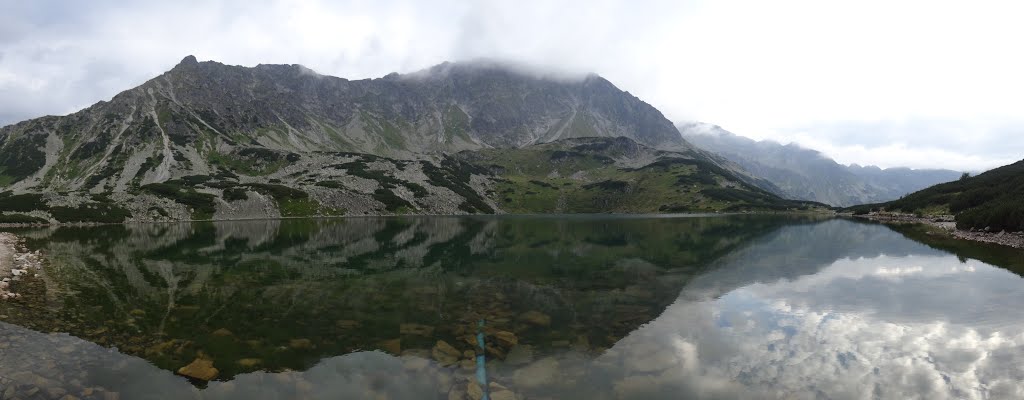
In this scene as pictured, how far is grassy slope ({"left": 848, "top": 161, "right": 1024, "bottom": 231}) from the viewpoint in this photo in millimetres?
73375

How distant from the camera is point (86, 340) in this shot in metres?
20.7

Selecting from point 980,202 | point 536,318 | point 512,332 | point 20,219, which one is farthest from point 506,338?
point 980,202

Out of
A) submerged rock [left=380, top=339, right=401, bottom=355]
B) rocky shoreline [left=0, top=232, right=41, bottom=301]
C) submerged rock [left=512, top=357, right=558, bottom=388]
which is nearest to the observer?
submerged rock [left=512, top=357, right=558, bottom=388]

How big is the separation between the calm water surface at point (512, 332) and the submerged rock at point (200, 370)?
94 mm

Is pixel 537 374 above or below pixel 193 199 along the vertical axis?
below

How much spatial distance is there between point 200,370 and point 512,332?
13.5 m

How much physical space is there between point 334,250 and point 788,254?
2407 inches

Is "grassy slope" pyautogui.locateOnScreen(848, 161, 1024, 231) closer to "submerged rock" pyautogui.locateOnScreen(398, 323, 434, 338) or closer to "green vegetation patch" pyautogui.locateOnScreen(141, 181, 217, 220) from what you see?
"submerged rock" pyautogui.locateOnScreen(398, 323, 434, 338)

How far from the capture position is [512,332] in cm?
2392

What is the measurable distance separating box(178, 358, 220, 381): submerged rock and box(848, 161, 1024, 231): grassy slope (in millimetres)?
97317

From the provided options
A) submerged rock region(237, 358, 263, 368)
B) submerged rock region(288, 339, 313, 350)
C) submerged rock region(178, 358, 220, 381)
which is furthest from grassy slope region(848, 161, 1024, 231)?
submerged rock region(178, 358, 220, 381)

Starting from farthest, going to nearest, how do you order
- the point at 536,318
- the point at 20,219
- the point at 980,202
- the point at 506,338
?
the point at 980,202, the point at 20,219, the point at 536,318, the point at 506,338

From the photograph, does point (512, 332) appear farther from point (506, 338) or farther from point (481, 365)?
point (481, 365)

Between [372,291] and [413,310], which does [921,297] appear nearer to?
[413,310]
